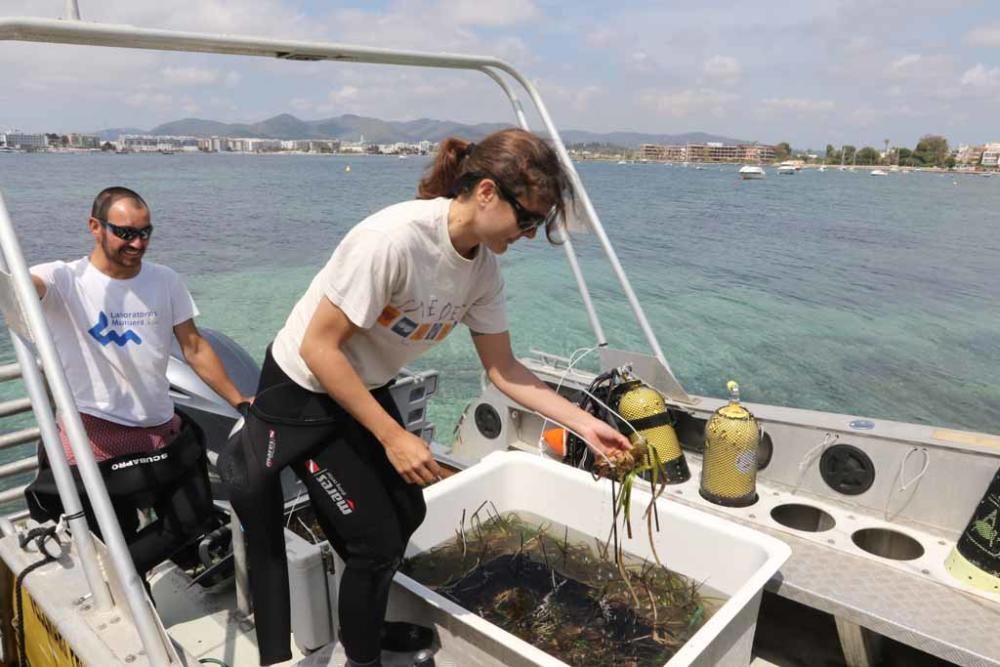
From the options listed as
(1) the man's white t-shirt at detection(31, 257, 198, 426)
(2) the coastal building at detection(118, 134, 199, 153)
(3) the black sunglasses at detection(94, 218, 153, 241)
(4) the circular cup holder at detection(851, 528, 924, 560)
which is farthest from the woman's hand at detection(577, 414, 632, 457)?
(2) the coastal building at detection(118, 134, 199, 153)

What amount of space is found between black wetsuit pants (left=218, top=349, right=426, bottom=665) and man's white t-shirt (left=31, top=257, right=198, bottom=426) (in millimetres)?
734

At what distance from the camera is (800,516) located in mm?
3068

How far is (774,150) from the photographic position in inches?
6019

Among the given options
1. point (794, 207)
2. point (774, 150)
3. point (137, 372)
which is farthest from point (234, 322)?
point (774, 150)

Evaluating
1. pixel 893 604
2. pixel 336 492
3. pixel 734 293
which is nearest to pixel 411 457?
pixel 336 492

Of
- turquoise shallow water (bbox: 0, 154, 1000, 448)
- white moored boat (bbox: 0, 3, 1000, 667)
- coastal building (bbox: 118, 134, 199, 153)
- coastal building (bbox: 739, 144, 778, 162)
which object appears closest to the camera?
white moored boat (bbox: 0, 3, 1000, 667)

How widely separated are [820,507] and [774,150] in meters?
165

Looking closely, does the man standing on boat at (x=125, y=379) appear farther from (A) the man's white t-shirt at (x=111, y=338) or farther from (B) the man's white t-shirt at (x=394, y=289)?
(B) the man's white t-shirt at (x=394, y=289)

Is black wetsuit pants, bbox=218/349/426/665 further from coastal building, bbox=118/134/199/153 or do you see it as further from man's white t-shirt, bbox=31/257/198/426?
coastal building, bbox=118/134/199/153

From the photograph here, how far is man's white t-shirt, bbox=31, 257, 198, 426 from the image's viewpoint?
2.30 meters

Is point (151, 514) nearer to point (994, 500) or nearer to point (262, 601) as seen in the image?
point (262, 601)

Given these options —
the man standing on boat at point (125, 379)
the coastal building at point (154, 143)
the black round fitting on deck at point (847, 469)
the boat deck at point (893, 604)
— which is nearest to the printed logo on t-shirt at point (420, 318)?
the man standing on boat at point (125, 379)

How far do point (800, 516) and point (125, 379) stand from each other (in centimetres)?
272

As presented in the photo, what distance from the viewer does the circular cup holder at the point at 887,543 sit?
2771 mm
